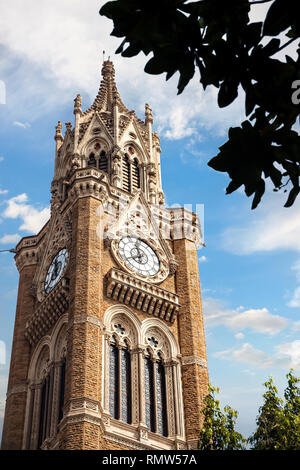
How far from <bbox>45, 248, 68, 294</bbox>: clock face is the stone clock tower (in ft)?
0.27

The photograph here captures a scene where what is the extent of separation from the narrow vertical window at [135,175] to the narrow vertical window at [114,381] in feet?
42.4

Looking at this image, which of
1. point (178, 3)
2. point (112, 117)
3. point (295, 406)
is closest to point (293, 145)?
point (178, 3)

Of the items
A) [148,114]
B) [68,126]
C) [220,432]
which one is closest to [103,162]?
[68,126]

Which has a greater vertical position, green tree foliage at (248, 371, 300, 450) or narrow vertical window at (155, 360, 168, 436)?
narrow vertical window at (155, 360, 168, 436)

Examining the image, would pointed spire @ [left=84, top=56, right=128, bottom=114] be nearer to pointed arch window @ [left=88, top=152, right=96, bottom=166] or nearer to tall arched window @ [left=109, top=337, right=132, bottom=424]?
pointed arch window @ [left=88, top=152, right=96, bottom=166]

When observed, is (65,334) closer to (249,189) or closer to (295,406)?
(295,406)

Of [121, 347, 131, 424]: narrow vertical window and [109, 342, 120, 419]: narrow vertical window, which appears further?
[121, 347, 131, 424]: narrow vertical window

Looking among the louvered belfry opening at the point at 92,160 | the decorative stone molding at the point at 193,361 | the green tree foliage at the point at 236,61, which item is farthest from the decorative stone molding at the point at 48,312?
the green tree foliage at the point at 236,61

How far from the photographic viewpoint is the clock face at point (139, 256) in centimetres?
3728

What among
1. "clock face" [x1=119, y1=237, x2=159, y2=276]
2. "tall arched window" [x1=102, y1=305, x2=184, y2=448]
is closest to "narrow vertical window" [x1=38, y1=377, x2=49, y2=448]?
"tall arched window" [x1=102, y1=305, x2=184, y2=448]

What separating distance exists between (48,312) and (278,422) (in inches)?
680

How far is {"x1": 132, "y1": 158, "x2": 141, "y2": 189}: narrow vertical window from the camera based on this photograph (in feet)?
144

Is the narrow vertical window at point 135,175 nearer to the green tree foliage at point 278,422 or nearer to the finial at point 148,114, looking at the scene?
the finial at point 148,114
